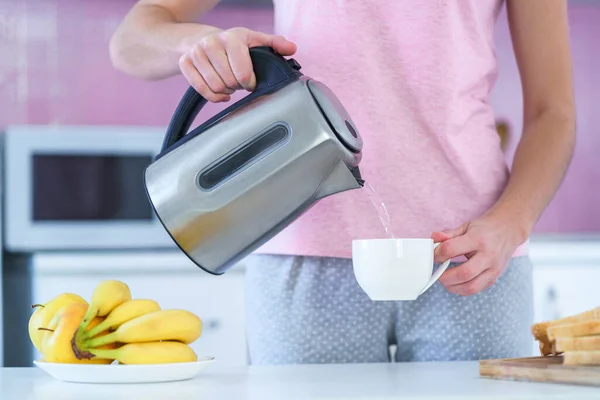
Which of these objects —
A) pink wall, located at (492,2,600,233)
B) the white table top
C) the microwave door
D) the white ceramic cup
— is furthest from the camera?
pink wall, located at (492,2,600,233)

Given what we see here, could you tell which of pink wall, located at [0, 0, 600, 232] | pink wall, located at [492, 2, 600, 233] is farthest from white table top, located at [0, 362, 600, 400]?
pink wall, located at [492, 2, 600, 233]

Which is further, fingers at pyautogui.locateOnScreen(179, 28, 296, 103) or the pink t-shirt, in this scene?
the pink t-shirt

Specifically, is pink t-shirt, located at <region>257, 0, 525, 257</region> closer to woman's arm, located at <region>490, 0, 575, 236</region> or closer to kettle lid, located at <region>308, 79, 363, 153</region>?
woman's arm, located at <region>490, 0, 575, 236</region>

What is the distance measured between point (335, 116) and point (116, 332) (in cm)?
30

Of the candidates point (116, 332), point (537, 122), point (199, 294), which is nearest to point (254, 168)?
point (116, 332)

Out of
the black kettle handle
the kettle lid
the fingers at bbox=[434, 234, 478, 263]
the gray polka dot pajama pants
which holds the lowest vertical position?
the gray polka dot pajama pants

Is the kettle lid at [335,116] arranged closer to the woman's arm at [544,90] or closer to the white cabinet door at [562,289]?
the woman's arm at [544,90]

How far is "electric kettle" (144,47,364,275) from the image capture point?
2.81 feet

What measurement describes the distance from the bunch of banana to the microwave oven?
1513mm

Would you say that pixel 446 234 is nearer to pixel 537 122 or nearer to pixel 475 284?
pixel 475 284

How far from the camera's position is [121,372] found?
0.82m

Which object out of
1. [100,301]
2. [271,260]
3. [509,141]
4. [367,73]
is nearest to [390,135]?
[367,73]

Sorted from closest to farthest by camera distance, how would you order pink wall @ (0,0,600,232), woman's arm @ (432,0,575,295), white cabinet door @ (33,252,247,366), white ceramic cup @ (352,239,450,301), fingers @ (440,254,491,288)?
white ceramic cup @ (352,239,450,301), fingers @ (440,254,491,288), woman's arm @ (432,0,575,295), white cabinet door @ (33,252,247,366), pink wall @ (0,0,600,232)

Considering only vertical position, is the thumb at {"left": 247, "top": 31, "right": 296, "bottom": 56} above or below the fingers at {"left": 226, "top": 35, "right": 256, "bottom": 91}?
above
